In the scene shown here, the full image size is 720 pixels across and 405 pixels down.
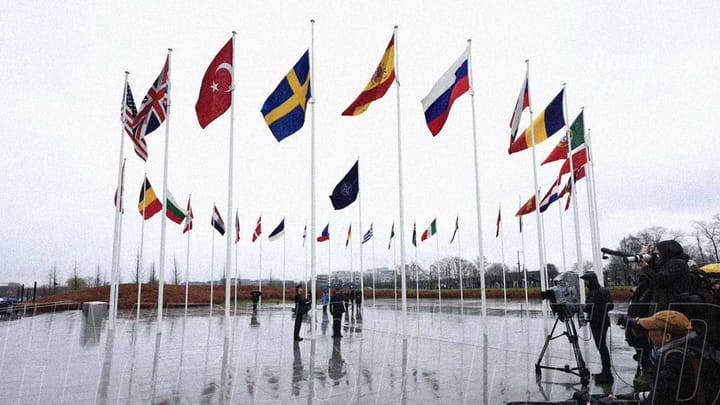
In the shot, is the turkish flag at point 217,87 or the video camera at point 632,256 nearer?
the video camera at point 632,256

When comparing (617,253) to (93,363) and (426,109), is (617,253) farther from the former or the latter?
(93,363)

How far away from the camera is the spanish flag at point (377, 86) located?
11.8 meters

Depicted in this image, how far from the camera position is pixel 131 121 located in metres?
13.6

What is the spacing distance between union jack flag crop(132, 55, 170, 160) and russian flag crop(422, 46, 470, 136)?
7777 mm

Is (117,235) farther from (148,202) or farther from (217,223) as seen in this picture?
(217,223)

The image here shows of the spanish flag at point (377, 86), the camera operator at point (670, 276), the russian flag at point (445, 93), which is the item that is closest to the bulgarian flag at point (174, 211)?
the spanish flag at point (377, 86)

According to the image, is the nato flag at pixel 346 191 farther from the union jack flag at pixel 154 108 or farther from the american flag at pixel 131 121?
the american flag at pixel 131 121

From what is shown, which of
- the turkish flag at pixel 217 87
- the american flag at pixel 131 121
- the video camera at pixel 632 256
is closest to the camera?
the video camera at pixel 632 256

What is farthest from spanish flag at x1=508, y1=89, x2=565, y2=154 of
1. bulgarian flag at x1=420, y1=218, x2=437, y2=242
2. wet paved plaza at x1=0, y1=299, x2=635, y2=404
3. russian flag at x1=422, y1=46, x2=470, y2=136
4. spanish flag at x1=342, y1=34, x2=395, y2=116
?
bulgarian flag at x1=420, y1=218, x2=437, y2=242

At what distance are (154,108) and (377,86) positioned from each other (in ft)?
22.9

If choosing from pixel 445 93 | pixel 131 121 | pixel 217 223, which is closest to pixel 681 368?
pixel 445 93

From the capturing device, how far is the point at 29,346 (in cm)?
1359

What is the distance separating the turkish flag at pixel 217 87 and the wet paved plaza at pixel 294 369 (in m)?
6.25

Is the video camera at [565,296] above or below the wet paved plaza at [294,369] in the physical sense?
above
